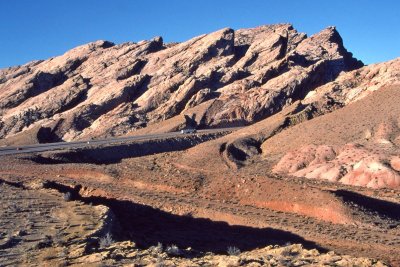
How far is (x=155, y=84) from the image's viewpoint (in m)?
73.1

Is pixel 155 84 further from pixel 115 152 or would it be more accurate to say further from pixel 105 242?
pixel 105 242

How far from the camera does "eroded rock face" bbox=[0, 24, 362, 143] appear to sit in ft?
221

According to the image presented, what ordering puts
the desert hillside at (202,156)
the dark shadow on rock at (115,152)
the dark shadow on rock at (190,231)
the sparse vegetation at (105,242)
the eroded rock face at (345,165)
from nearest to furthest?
the sparse vegetation at (105,242)
the desert hillside at (202,156)
the dark shadow on rock at (190,231)
the eroded rock face at (345,165)
the dark shadow on rock at (115,152)

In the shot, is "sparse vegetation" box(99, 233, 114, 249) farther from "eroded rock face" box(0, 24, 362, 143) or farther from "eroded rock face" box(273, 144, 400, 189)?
"eroded rock face" box(0, 24, 362, 143)

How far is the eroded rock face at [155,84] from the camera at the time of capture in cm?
6738

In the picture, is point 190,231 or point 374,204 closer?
point 190,231

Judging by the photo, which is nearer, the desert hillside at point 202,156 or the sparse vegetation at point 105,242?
the sparse vegetation at point 105,242

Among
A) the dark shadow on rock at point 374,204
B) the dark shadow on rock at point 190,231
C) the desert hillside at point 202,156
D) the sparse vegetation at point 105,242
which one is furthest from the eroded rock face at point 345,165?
the sparse vegetation at point 105,242

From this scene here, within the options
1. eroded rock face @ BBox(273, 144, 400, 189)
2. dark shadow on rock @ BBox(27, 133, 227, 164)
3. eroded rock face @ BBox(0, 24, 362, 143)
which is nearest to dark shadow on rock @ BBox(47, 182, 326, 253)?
eroded rock face @ BBox(273, 144, 400, 189)

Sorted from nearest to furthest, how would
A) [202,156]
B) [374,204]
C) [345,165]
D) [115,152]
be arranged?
1. [374,204]
2. [345,165]
3. [202,156]
4. [115,152]

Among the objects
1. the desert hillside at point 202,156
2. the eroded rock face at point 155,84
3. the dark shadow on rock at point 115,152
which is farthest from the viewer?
the eroded rock face at point 155,84

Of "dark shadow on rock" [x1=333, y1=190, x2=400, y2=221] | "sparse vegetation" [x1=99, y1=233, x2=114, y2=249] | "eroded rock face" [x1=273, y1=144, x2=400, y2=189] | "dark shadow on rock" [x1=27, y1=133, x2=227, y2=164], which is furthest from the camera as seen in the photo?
"dark shadow on rock" [x1=27, y1=133, x2=227, y2=164]

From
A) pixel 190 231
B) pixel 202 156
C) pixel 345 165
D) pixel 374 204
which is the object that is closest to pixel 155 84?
pixel 202 156

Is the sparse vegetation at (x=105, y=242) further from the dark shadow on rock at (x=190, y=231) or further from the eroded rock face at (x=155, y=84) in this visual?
the eroded rock face at (x=155, y=84)
